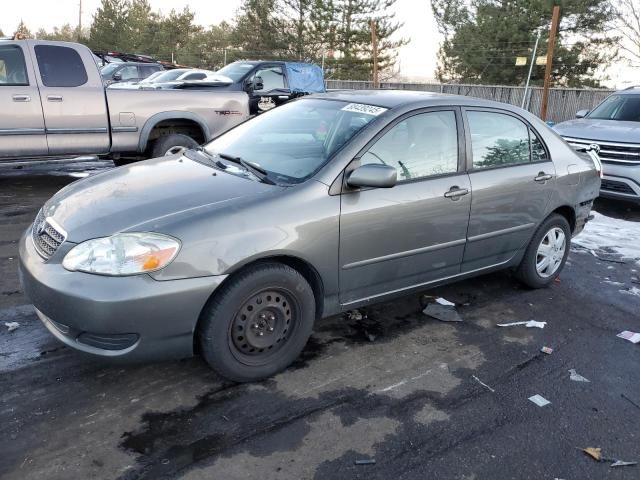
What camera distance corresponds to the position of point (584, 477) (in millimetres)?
2613

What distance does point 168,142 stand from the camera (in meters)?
8.09

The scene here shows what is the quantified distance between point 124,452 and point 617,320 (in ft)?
12.4

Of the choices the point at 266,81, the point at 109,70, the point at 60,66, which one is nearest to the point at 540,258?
the point at 60,66

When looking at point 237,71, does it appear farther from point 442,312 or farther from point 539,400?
point 539,400

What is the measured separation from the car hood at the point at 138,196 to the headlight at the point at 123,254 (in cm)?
6

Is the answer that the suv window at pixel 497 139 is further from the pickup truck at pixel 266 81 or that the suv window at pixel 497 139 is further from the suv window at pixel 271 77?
the suv window at pixel 271 77

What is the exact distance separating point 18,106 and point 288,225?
17.9ft

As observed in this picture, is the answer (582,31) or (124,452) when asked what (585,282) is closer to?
(124,452)

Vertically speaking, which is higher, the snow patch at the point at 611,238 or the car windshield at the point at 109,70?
the car windshield at the point at 109,70

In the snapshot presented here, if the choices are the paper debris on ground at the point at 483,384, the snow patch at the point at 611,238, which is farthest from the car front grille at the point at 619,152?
the paper debris on ground at the point at 483,384

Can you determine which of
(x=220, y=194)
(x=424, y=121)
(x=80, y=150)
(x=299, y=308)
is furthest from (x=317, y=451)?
(x=80, y=150)

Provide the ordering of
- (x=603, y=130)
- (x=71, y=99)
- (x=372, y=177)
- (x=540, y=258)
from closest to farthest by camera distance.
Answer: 1. (x=372, y=177)
2. (x=540, y=258)
3. (x=71, y=99)
4. (x=603, y=130)

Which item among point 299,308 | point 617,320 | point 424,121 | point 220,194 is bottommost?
point 617,320

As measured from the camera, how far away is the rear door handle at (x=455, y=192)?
388 centimetres
